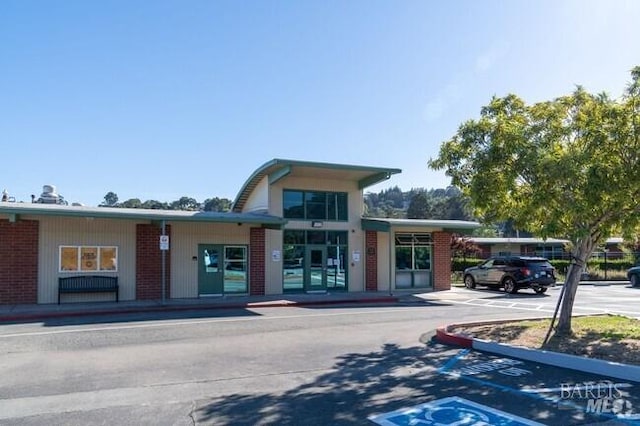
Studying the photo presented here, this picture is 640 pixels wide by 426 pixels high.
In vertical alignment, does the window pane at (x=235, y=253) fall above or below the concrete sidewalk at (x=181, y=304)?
above

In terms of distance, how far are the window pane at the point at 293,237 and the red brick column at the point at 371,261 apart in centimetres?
301

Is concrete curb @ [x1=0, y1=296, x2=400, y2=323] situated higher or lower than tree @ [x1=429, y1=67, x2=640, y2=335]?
lower

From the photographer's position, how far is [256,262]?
70.5ft

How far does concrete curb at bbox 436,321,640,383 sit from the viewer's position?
761 centimetres

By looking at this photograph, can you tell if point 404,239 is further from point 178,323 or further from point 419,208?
point 419,208

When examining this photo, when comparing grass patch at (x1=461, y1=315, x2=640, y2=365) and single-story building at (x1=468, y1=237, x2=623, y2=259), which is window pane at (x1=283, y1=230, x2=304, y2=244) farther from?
single-story building at (x1=468, y1=237, x2=623, y2=259)

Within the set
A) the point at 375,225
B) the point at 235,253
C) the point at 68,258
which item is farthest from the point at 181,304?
the point at 375,225

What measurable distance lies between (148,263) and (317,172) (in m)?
7.40

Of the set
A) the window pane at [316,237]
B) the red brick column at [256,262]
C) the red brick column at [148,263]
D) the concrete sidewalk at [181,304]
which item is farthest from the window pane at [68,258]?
the window pane at [316,237]

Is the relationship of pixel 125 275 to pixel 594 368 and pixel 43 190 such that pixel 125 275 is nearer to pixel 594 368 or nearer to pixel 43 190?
pixel 43 190

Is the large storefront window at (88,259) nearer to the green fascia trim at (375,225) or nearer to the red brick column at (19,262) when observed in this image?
the red brick column at (19,262)

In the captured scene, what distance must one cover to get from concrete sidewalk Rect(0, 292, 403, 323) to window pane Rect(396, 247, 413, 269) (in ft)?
9.41

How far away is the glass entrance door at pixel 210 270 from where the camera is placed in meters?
20.5

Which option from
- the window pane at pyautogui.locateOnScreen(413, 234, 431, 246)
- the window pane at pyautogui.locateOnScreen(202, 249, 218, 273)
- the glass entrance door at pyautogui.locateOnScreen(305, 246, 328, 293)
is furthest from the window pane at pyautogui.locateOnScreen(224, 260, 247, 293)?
the window pane at pyautogui.locateOnScreen(413, 234, 431, 246)
